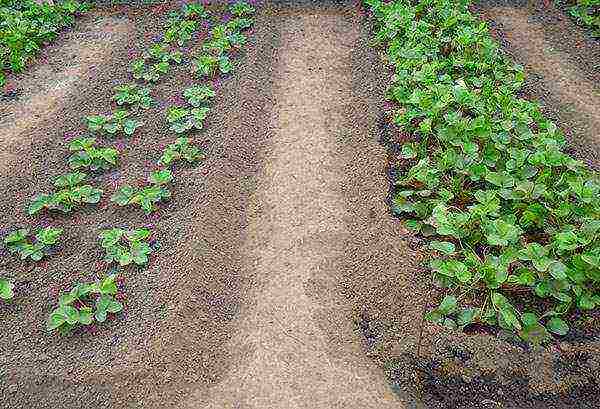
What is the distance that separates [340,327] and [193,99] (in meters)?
2.51

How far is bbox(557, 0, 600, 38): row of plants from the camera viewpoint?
6.04 metres

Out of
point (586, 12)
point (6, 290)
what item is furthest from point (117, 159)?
point (586, 12)

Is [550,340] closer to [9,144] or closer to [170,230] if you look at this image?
[170,230]

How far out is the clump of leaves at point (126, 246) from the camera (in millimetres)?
3348

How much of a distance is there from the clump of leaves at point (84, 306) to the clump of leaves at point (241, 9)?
13.2 feet

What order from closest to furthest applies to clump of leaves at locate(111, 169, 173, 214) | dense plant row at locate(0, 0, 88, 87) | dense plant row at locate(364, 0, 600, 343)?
dense plant row at locate(364, 0, 600, 343)
clump of leaves at locate(111, 169, 173, 214)
dense plant row at locate(0, 0, 88, 87)

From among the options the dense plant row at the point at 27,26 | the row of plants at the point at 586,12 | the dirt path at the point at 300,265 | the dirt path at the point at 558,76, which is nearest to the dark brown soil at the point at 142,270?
the dirt path at the point at 300,265

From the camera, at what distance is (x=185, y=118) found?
4652 millimetres

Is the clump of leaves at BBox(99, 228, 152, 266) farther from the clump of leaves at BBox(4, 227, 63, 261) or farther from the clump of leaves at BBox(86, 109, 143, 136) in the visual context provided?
the clump of leaves at BBox(86, 109, 143, 136)

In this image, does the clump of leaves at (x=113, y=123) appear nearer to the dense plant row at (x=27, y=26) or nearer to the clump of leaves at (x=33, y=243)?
the clump of leaves at (x=33, y=243)

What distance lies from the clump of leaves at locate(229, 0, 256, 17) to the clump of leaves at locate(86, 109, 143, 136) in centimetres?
225

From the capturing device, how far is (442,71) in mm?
4812

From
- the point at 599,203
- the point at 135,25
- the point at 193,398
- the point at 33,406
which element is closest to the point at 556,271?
the point at 599,203

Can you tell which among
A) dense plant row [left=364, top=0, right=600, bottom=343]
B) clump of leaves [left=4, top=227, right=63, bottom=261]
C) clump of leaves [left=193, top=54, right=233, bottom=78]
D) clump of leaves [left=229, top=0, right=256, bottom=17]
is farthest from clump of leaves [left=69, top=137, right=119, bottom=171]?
clump of leaves [left=229, top=0, right=256, bottom=17]
